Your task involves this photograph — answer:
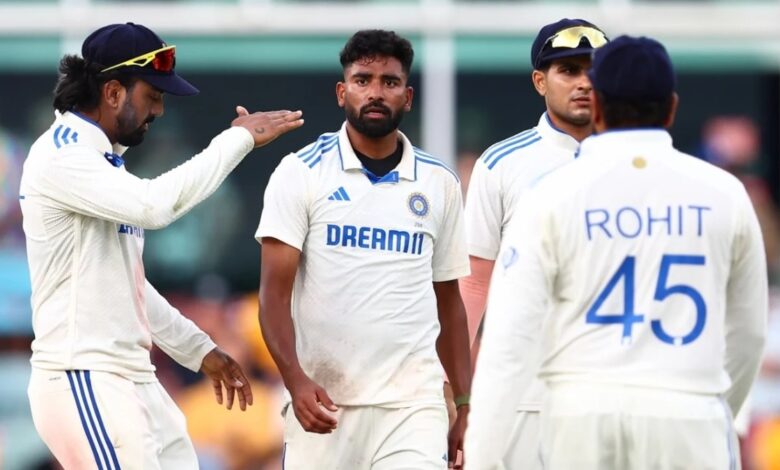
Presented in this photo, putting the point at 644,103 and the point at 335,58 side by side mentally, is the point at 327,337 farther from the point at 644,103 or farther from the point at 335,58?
the point at 335,58

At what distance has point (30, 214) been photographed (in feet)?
22.5

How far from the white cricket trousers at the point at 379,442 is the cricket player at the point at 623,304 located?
1.36 meters

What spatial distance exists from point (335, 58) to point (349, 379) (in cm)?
857

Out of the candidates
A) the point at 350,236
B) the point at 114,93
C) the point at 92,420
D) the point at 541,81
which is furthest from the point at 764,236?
the point at 92,420

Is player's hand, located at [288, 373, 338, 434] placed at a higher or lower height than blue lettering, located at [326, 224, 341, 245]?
lower

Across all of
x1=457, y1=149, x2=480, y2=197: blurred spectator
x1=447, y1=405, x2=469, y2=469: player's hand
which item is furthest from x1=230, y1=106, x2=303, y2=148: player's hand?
x1=457, y1=149, x2=480, y2=197: blurred spectator

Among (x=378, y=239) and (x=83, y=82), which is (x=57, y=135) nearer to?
(x=83, y=82)

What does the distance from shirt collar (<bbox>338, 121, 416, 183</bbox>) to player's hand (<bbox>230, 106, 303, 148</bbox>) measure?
0.27 metres

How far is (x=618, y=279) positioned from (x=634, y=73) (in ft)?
2.06

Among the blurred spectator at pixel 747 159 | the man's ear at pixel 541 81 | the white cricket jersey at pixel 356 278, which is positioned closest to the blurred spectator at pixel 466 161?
the blurred spectator at pixel 747 159

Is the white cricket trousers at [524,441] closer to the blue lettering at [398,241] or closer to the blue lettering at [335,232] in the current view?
the blue lettering at [398,241]

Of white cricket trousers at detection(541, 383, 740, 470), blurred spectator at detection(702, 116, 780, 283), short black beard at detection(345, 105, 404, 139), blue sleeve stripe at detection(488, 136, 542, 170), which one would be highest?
short black beard at detection(345, 105, 404, 139)

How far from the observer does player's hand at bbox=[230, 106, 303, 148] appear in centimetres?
700

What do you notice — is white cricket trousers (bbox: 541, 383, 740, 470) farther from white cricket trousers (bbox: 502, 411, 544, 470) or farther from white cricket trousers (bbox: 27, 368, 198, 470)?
white cricket trousers (bbox: 27, 368, 198, 470)
